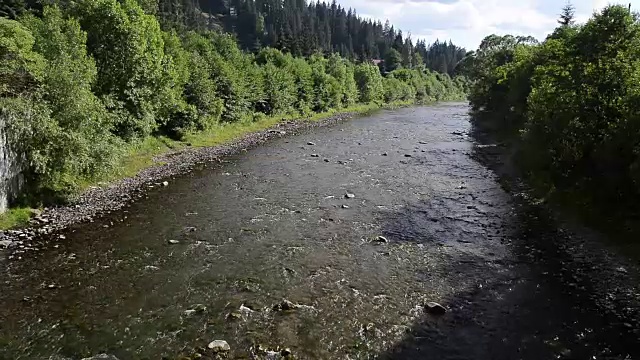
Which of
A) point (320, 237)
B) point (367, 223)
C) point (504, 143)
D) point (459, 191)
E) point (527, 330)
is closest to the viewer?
point (527, 330)

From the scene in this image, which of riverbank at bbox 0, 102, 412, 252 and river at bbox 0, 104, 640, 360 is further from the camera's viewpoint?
riverbank at bbox 0, 102, 412, 252

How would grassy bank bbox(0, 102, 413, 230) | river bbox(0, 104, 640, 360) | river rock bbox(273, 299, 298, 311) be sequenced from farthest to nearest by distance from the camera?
1. grassy bank bbox(0, 102, 413, 230)
2. river rock bbox(273, 299, 298, 311)
3. river bbox(0, 104, 640, 360)

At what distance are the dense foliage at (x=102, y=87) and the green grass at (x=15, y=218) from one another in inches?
87.0

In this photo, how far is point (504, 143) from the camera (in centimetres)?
5431

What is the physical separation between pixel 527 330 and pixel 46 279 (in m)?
18.5

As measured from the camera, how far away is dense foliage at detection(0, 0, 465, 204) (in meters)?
25.7

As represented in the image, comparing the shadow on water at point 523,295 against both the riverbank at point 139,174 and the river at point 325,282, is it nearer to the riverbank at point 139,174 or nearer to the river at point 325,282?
the river at point 325,282

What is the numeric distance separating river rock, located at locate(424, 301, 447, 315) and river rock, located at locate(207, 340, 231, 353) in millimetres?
7351

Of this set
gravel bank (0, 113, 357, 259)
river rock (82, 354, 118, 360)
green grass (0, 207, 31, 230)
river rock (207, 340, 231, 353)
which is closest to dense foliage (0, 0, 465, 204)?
gravel bank (0, 113, 357, 259)

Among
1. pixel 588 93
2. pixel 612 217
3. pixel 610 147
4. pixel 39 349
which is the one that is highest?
pixel 588 93

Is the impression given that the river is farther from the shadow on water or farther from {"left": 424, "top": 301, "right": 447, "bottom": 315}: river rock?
{"left": 424, "top": 301, "right": 447, "bottom": 315}: river rock

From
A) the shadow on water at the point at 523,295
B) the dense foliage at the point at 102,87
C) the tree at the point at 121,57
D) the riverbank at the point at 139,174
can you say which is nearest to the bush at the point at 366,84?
the dense foliage at the point at 102,87

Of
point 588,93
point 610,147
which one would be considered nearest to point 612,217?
point 610,147

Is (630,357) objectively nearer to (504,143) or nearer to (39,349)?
(39,349)
